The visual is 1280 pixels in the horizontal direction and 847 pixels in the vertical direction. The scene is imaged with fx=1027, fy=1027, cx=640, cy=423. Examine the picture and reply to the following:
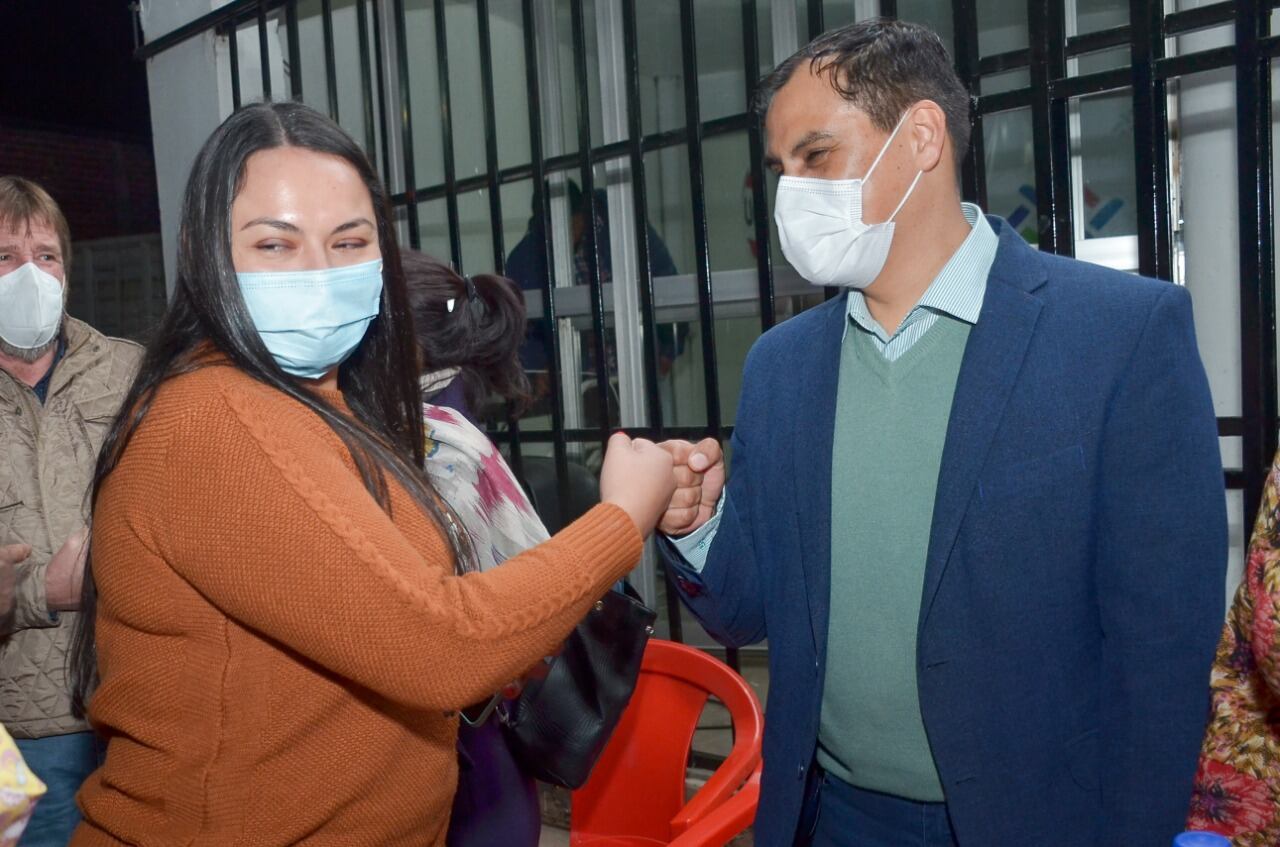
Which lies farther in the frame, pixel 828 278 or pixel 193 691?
pixel 828 278

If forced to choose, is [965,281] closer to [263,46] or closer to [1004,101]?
[1004,101]

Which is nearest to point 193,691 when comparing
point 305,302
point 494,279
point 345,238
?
point 305,302

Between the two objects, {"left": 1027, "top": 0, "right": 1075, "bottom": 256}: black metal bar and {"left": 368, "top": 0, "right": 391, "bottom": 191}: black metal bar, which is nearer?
{"left": 1027, "top": 0, "right": 1075, "bottom": 256}: black metal bar

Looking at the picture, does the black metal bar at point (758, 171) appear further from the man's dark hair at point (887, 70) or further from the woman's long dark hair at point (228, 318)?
the woman's long dark hair at point (228, 318)

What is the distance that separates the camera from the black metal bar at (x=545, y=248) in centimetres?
329

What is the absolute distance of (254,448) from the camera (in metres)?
1.07

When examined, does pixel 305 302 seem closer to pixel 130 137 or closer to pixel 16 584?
pixel 16 584

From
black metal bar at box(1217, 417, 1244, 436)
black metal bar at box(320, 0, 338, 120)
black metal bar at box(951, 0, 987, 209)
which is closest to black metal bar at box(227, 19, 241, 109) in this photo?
black metal bar at box(320, 0, 338, 120)

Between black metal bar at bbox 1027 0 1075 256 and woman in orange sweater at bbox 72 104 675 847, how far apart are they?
126 cm

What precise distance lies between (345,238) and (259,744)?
64 cm

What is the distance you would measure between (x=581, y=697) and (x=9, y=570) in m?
1.07

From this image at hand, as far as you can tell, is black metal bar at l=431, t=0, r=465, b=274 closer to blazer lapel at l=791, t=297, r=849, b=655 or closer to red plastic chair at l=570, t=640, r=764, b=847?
red plastic chair at l=570, t=640, r=764, b=847

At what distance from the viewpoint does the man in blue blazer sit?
49.5 inches

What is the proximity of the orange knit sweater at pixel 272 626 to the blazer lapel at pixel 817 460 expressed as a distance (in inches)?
14.3
